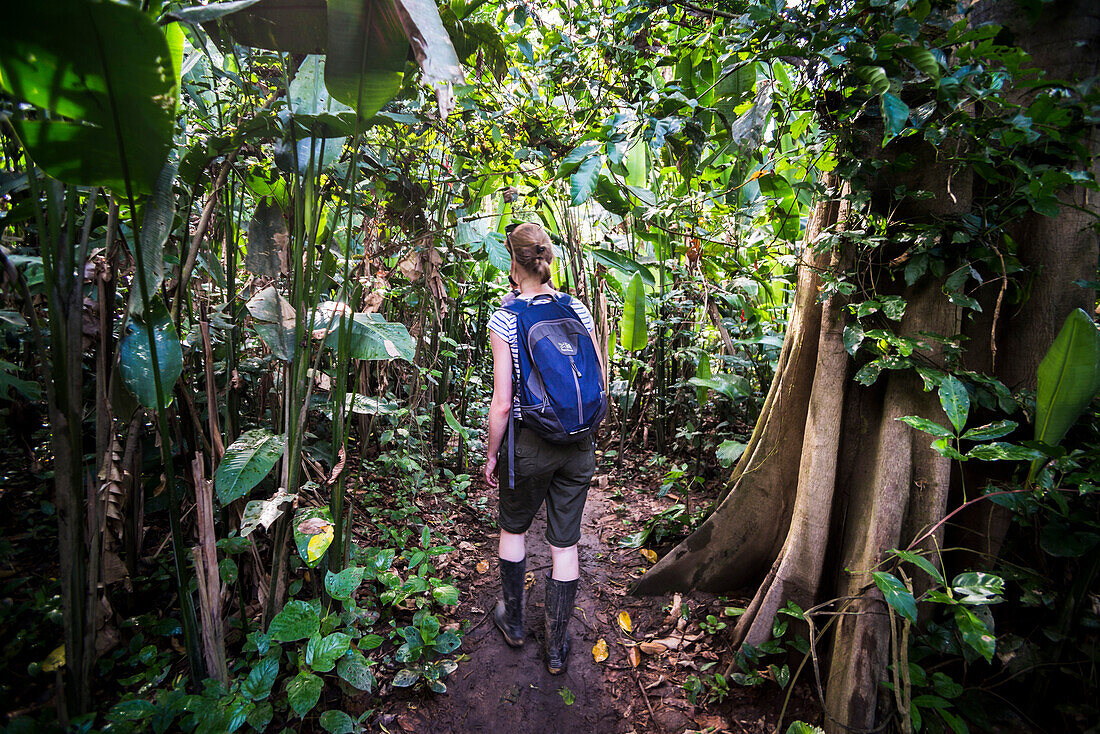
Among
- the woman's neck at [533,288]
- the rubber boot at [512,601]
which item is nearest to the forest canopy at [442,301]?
the rubber boot at [512,601]

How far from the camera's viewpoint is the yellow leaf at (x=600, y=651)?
6.59 feet

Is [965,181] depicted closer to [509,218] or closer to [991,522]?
[991,522]

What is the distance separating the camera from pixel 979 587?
1179 mm

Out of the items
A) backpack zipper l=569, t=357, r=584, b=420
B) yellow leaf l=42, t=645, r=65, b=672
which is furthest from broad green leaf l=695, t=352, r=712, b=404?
yellow leaf l=42, t=645, r=65, b=672

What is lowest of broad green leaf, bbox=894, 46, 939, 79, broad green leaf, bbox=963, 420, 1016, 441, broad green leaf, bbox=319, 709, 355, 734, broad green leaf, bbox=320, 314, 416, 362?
broad green leaf, bbox=319, 709, 355, 734

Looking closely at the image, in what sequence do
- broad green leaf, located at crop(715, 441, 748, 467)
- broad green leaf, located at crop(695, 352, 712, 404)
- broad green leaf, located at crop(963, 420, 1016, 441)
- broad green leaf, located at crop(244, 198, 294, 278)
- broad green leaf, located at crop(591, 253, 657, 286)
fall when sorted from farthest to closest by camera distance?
broad green leaf, located at crop(695, 352, 712, 404), broad green leaf, located at crop(591, 253, 657, 286), broad green leaf, located at crop(715, 441, 748, 467), broad green leaf, located at crop(244, 198, 294, 278), broad green leaf, located at crop(963, 420, 1016, 441)

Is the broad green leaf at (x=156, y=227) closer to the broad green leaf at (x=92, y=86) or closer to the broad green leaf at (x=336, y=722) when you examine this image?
the broad green leaf at (x=92, y=86)

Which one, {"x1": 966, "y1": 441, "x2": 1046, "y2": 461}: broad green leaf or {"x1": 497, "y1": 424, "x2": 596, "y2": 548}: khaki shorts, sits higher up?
{"x1": 966, "y1": 441, "x2": 1046, "y2": 461}: broad green leaf

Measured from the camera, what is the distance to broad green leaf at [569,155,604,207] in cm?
165

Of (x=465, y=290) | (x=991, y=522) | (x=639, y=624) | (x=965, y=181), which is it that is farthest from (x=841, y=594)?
(x=465, y=290)

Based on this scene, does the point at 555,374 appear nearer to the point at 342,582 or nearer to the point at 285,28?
the point at 342,582

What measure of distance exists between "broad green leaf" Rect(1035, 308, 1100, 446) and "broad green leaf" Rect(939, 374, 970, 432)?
0.20 m

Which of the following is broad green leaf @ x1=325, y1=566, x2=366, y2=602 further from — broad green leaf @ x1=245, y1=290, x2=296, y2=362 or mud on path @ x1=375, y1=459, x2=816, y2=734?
broad green leaf @ x1=245, y1=290, x2=296, y2=362

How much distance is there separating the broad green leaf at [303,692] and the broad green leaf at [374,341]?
94cm
